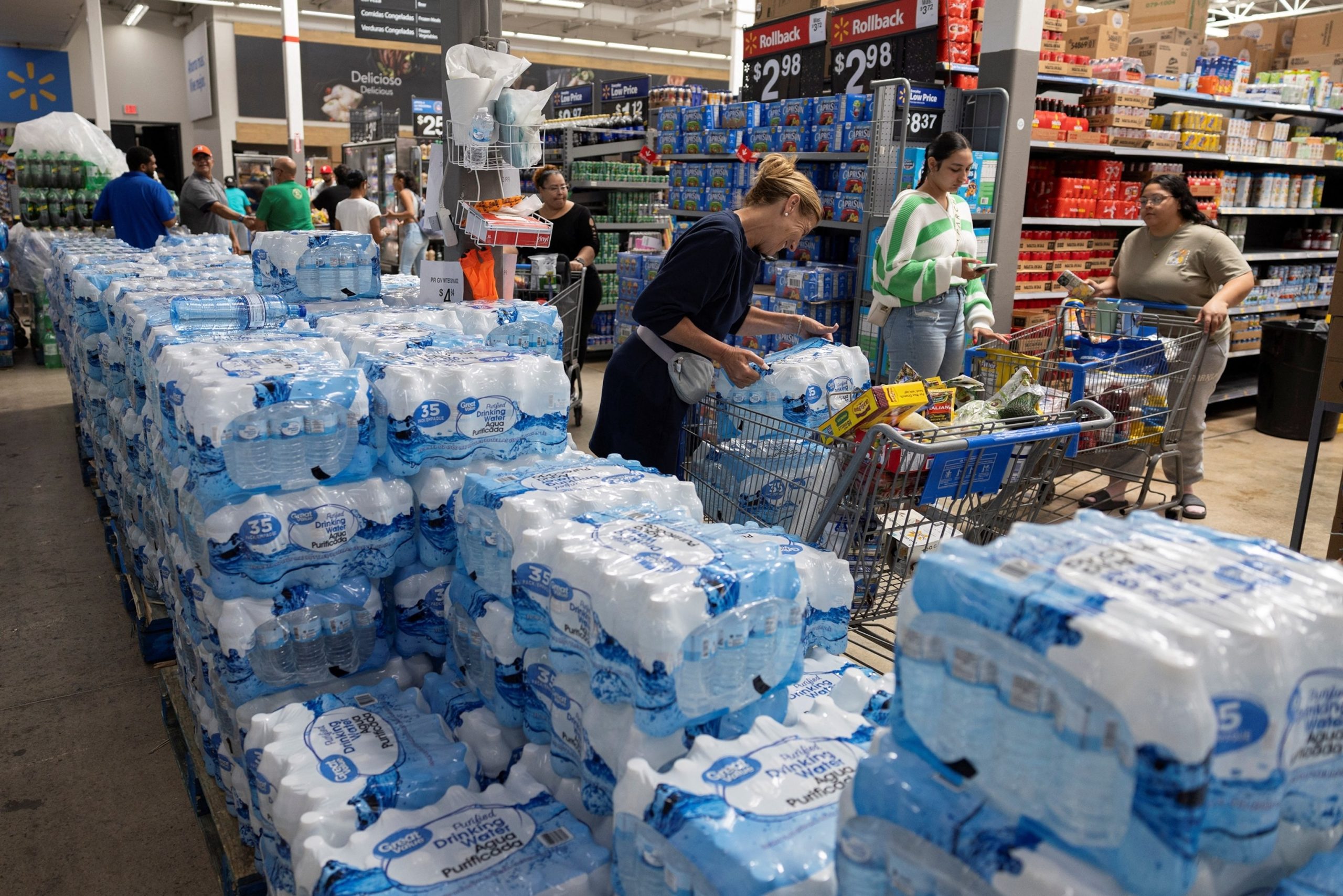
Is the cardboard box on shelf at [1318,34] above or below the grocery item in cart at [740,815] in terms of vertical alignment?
above

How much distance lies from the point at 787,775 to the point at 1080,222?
6.45m

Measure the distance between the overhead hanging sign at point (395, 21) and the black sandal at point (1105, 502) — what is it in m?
8.78

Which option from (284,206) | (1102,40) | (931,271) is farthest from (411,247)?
(931,271)

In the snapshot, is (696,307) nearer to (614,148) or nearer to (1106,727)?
(1106,727)

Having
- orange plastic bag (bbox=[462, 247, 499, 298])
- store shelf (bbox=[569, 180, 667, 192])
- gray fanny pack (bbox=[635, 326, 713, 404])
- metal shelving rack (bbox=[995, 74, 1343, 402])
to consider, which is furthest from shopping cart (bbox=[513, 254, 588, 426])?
gray fanny pack (bbox=[635, 326, 713, 404])

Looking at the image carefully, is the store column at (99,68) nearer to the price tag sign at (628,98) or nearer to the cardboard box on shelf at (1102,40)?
the price tag sign at (628,98)

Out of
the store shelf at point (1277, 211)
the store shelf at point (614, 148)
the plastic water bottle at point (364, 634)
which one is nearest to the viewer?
the plastic water bottle at point (364, 634)

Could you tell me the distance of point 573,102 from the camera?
43.7ft

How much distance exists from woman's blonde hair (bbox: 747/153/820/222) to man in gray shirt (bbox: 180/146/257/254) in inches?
272

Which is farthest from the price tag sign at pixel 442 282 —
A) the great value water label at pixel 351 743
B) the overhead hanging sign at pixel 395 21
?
the overhead hanging sign at pixel 395 21

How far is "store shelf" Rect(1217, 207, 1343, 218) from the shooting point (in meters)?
7.70

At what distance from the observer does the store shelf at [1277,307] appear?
8.14 metres

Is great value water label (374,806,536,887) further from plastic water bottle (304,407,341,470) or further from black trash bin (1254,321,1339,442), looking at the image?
black trash bin (1254,321,1339,442)

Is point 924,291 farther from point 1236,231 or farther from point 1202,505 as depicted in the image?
point 1236,231
